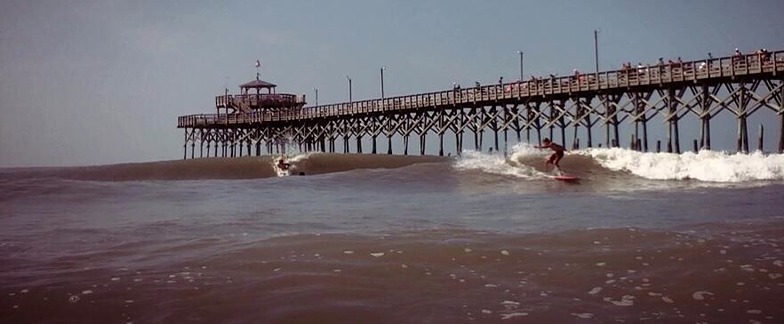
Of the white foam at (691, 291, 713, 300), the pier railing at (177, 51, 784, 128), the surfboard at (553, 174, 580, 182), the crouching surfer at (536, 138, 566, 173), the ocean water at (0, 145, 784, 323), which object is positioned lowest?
the white foam at (691, 291, 713, 300)

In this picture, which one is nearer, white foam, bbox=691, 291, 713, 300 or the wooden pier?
white foam, bbox=691, 291, 713, 300

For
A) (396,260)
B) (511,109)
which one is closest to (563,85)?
(511,109)

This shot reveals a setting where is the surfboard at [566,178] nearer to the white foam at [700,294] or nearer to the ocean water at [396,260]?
the ocean water at [396,260]

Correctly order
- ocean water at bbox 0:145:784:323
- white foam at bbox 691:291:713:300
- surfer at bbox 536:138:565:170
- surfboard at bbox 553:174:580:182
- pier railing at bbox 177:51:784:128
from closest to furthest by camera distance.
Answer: ocean water at bbox 0:145:784:323 < white foam at bbox 691:291:713:300 < surfboard at bbox 553:174:580:182 < surfer at bbox 536:138:565:170 < pier railing at bbox 177:51:784:128

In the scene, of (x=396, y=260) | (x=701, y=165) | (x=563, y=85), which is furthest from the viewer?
(x=563, y=85)

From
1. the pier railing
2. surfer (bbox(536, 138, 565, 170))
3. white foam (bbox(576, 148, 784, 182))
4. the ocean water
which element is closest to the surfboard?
surfer (bbox(536, 138, 565, 170))

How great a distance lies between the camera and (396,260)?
559cm

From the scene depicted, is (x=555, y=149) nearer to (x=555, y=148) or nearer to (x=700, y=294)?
(x=555, y=148)

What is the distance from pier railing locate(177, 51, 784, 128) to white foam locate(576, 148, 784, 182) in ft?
14.3

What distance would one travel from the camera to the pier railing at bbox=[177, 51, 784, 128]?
82.4ft

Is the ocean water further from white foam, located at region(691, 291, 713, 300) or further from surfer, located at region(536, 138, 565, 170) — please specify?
surfer, located at region(536, 138, 565, 170)

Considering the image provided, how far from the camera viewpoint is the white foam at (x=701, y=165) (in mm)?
19312

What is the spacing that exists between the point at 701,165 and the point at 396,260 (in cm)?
1744

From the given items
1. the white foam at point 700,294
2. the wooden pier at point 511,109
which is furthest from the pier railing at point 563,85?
the white foam at point 700,294
